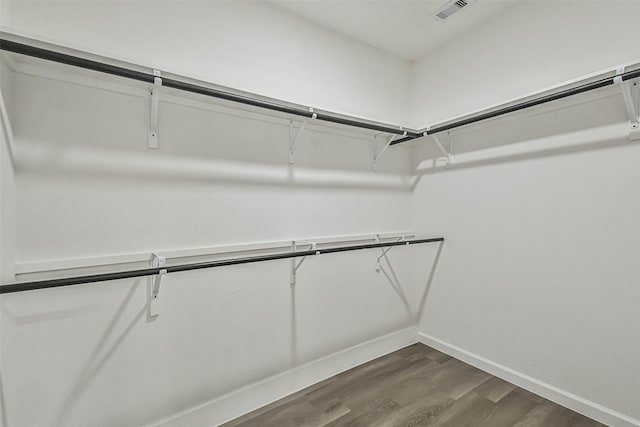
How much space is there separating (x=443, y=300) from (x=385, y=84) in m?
1.82

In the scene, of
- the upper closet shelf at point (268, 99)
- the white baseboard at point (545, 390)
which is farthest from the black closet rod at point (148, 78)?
the white baseboard at point (545, 390)

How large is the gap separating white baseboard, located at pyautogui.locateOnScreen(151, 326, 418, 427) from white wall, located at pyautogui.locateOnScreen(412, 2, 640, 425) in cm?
58

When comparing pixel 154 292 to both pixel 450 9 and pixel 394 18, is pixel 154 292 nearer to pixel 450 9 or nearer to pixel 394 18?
pixel 394 18

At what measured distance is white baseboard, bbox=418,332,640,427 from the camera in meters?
1.48

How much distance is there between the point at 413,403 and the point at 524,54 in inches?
88.5

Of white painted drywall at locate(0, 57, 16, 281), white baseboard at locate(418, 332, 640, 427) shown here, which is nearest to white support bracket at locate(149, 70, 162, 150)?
white painted drywall at locate(0, 57, 16, 281)

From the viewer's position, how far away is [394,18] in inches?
78.5

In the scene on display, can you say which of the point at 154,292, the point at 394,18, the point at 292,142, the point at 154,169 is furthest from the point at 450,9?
the point at 154,292

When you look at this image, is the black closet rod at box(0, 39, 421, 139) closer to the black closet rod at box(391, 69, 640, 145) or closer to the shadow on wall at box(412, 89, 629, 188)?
the black closet rod at box(391, 69, 640, 145)

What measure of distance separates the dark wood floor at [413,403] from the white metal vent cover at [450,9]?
7.95 feet

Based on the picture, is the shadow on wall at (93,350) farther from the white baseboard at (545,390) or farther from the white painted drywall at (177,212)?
the white baseboard at (545,390)

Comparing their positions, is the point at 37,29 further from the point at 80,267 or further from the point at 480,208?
the point at 480,208

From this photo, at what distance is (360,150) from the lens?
7.23ft

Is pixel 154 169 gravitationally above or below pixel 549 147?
below
